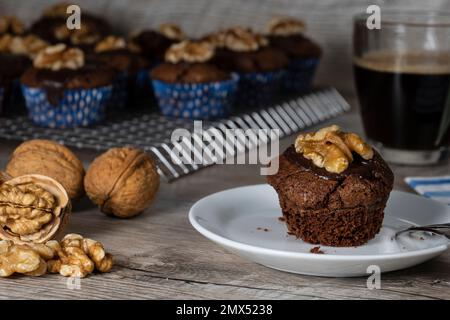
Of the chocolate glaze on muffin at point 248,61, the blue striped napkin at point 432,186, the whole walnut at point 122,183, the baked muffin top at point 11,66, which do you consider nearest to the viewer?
the whole walnut at point 122,183

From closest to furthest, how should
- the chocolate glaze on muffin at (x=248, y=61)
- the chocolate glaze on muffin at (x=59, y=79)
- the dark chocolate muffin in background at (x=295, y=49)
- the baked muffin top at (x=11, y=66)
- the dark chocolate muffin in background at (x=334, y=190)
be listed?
the dark chocolate muffin in background at (x=334, y=190) < the chocolate glaze on muffin at (x=59, y=79) < the baked muffin top at (x=11, y=66) < the chocolate glaze on muffin at (x=248, y=61) < the dark chocolate muffin in background at (x=295, y=49)

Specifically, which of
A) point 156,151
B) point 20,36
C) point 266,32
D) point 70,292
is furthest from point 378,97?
point 20,36

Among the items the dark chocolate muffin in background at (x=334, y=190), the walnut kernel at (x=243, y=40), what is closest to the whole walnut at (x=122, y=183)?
Result: the dark chocolate muffin in background at (x=334, y=190)

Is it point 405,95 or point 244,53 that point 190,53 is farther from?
point 405,95

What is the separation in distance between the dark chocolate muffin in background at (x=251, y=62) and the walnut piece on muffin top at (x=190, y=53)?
5 centimetres

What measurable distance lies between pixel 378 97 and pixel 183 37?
0.73 m

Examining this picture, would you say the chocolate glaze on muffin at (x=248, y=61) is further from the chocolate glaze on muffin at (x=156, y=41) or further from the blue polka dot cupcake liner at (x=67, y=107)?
the blue polka dot cupcake liner at (x=67, y=107)

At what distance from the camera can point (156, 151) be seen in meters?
1.52

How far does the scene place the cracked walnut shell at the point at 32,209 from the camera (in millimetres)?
1102

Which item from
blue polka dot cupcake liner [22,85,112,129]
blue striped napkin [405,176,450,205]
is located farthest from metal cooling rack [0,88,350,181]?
blue striped napkin [405,176,450,205]

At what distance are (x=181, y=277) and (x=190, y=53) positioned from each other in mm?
923

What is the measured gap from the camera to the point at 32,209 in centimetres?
110

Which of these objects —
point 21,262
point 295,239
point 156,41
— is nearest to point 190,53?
point 156,41
